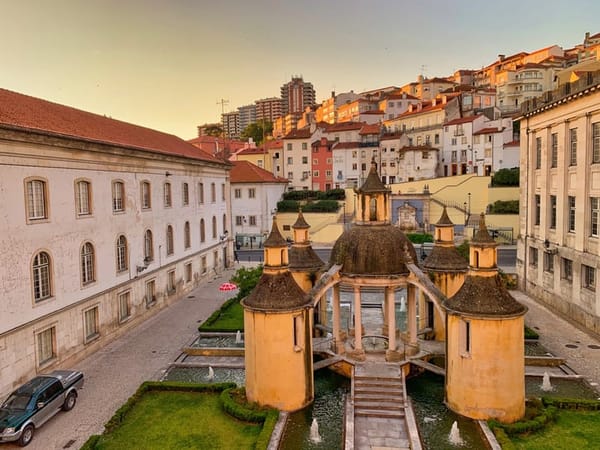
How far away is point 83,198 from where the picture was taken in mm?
25688

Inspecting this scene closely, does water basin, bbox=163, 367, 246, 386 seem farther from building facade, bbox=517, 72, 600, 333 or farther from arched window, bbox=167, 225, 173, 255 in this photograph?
building facade, bbox=517, 72, 600, 333

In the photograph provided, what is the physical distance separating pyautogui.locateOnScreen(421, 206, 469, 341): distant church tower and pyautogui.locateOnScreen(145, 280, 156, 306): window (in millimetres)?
18548

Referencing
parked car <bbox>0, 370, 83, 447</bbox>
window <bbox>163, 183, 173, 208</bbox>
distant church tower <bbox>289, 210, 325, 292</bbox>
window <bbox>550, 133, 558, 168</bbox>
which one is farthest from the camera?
window <bbox>163, 183, 173, 208</bbox>

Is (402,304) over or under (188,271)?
under

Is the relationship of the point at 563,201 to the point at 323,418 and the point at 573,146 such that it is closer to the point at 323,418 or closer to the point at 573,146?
the point at 573,146

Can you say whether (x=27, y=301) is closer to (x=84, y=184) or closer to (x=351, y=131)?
(x=84, y=184)

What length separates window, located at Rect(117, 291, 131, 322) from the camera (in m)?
28.8

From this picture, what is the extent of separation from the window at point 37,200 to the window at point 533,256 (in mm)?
32258

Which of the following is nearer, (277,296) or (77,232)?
(277,296)

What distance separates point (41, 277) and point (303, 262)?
481 inches

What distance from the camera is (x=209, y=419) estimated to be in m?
17.7

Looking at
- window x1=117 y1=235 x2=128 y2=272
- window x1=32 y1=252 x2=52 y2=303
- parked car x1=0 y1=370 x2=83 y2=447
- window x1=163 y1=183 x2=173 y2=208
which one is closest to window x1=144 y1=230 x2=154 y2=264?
window x1=117 y1=235 x2=128 y2=272

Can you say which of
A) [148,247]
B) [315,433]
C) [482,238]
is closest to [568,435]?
[482,238]

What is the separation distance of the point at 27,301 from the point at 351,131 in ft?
231
